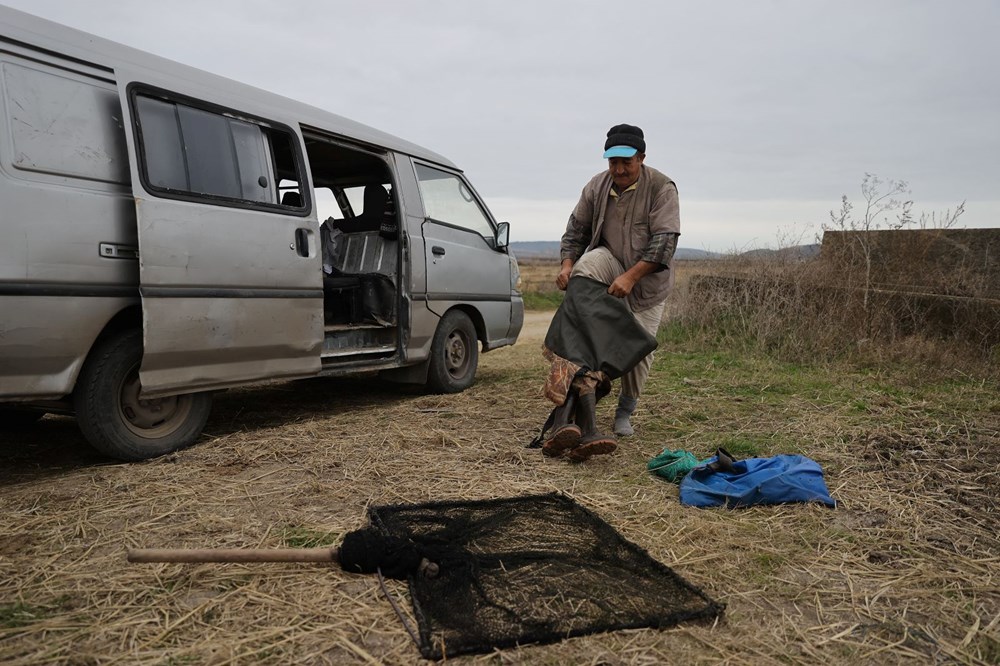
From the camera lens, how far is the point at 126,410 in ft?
12.7

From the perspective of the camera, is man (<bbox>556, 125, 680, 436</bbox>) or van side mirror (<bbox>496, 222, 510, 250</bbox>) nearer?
man (<bbox>556, 125, 680, 436</bbox>)

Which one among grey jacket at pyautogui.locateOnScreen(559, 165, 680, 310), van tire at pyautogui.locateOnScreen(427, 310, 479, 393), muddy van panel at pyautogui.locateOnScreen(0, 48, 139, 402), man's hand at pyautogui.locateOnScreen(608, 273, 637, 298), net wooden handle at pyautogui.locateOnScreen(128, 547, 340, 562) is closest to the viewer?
net wooden handle at pyautogui.locateOnScreen(128, 547, 340, 562)

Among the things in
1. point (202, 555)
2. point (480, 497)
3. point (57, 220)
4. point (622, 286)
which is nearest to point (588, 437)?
point (480, 497)

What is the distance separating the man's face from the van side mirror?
2.48 meters

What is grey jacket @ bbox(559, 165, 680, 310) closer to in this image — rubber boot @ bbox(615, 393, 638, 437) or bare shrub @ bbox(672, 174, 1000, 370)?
rubber boot @ bbox(615, 393, 638, 437)

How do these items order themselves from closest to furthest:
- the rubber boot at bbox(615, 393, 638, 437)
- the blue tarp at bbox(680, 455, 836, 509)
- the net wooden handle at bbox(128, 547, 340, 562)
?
the net wooden handle at bbox(128, 547, 340, 562) < the blue tarp at bbox(680, 455, 836, 509) < the rubber boot at bbox(615, 393, 638, 437)

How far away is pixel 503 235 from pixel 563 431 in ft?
11.0

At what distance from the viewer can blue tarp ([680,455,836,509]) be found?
10.8ft

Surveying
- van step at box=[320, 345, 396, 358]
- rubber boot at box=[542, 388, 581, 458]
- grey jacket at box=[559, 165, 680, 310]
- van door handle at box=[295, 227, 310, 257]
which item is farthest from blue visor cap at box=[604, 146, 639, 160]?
van step at box=[320, 345, 396, 358]

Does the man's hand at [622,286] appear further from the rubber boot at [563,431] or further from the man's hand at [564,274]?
the rubber boot at [563,431]

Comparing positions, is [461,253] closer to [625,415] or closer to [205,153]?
[625,415]

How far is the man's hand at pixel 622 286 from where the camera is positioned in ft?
13.6

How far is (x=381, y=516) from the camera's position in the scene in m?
3.00

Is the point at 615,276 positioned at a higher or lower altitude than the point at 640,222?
lower
